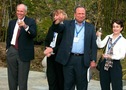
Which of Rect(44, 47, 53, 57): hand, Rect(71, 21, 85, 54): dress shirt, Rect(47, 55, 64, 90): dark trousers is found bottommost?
Rect(47, 55, 64, 90): dark trousers

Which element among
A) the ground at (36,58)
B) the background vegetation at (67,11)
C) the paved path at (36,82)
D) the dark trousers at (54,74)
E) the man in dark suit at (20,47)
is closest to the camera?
the man in dark suit at (20,47)

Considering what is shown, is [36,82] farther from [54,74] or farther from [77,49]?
[77,49]

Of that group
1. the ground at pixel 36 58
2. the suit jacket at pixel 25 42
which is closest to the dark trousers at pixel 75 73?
the suit jacket at pixel 25 42

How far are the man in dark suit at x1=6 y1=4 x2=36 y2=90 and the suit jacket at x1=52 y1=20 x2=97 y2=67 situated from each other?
509 mm

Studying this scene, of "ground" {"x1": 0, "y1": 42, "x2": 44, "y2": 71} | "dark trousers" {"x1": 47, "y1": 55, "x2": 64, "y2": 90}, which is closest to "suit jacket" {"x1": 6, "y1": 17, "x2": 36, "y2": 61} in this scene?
"dark trousers" {"x1": 47, "y1": 55, "x2": 64, "y2": 90}

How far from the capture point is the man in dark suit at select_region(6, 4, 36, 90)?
6090 millimetres

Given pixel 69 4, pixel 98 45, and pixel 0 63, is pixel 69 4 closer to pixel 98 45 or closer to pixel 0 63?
pixel 0 63

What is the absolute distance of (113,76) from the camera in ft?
19.2

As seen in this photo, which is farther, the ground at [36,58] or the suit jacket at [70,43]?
the ground at [36,58]

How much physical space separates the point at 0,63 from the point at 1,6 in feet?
9.49

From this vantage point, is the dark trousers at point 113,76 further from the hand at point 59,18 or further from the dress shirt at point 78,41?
the hand at point 59,18

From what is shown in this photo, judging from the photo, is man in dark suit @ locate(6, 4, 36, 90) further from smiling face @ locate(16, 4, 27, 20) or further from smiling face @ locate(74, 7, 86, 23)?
smiling face @ locate(74, 7, 86, 23)

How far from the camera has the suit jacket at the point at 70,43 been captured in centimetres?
581

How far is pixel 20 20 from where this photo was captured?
19.9ft
